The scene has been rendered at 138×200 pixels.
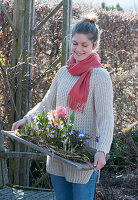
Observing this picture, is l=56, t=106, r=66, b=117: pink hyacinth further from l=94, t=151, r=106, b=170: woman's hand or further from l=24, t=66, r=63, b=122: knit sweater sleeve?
l=94, t=151, r=106, b=170: woman's hand

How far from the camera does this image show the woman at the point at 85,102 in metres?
2.11

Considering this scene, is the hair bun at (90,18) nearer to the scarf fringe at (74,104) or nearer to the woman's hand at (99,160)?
the scarf fringe at (74,104)

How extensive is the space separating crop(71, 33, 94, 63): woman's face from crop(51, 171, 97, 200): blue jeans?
0.83 meters

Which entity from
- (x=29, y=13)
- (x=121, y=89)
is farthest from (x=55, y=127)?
(x=121, y=89)

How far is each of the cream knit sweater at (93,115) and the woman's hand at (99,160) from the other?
0.04 meters

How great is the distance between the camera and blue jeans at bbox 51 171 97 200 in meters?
2.12

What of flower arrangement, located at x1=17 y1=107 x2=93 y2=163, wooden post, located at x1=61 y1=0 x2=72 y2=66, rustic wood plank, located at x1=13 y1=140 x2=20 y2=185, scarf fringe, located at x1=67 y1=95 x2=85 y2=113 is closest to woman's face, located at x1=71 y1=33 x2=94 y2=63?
scarf fringe, located at x1=67 y1=95 x2=85 y2=113

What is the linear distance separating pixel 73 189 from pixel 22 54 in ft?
7.37

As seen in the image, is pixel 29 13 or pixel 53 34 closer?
pixel 29 13

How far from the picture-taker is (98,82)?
2145 mm

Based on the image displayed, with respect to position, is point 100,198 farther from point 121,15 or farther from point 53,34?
point 121,15

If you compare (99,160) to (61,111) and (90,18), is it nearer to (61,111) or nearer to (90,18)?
(61,111)

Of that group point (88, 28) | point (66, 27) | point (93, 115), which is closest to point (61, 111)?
point (93, 115)

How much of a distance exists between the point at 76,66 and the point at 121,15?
414 centimetres
